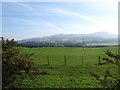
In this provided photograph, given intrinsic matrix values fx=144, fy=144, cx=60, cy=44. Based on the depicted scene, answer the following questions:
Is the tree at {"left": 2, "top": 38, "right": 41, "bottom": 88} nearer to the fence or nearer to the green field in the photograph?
the green field

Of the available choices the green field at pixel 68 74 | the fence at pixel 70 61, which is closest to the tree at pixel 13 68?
the green field at pixel 68 74

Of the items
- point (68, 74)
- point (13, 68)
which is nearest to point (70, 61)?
point (68, 74)

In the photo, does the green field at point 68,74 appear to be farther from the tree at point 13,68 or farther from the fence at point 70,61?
the tree at point 13,68

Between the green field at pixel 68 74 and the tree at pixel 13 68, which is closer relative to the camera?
the tree at pixel 13 68

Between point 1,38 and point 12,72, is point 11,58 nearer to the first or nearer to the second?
point 12,72

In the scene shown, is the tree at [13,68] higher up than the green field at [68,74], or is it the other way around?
the tree at [13,68]

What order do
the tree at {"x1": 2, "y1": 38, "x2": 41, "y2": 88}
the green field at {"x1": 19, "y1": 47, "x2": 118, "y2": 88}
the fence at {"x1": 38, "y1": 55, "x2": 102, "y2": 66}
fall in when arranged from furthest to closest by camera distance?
the fence at {"x1": 38, "y1": 55, "x2": 102, "y2": 66}
the green field at {"x1": 19, "y1": 47, "x2": 118, "y2": 88}
the tree at {"x1": 2, "y1": 38, "x2": 41, "y2": 88}

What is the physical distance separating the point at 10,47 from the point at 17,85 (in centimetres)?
147

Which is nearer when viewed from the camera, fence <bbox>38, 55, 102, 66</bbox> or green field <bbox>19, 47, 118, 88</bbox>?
green field <bbox>19, 47, 118, 88</bbox>

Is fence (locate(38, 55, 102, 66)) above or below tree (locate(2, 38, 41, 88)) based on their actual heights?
below

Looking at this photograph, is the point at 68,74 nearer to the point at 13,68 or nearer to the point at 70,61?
the point at 13,68

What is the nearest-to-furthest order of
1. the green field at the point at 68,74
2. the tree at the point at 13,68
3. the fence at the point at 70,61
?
the tree at the point at 13,68 → the green field at the point at 68,74 → the fence at the point at 70,61

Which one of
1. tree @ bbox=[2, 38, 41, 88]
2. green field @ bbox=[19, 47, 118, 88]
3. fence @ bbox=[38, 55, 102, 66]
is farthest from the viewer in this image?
fence @ bbox=[38, 55, 102, 66]

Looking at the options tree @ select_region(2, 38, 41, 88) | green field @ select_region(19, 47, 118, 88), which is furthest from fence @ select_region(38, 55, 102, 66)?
tree @ select_region(2, 38, 41, 88)
